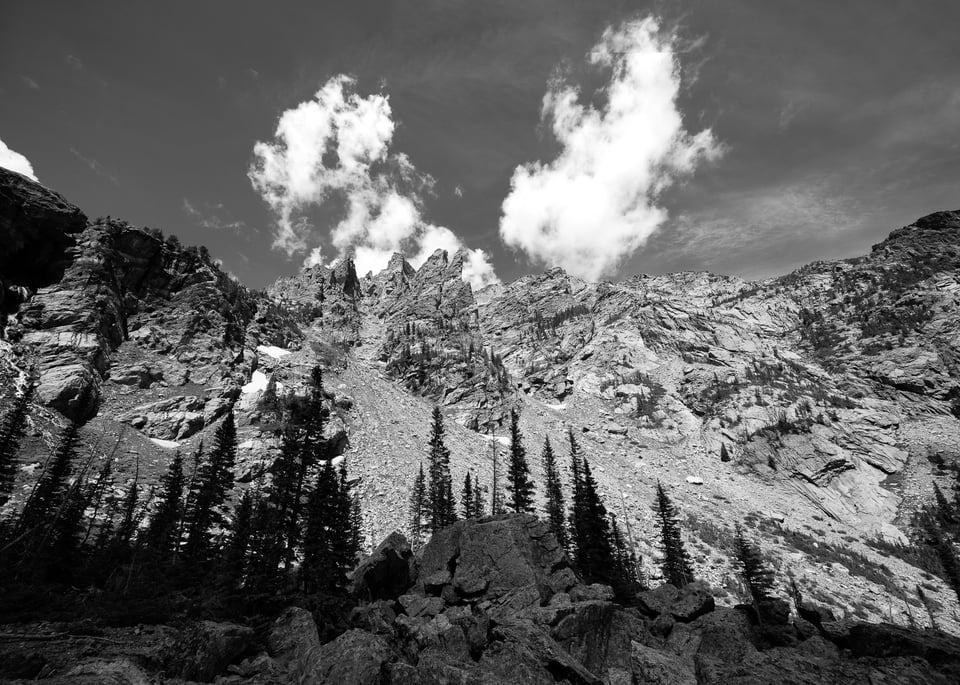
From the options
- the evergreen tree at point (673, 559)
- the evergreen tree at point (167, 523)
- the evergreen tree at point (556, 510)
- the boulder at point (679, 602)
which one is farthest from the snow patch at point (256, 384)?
the boulder at point (679, 602)

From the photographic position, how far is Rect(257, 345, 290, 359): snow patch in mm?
106938

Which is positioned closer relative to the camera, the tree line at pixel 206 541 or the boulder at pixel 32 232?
the tree line at pixel 206 541

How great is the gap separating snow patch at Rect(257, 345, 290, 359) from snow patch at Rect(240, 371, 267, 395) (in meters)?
12.4

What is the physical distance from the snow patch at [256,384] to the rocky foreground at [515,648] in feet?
240

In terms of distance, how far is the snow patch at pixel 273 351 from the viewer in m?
107

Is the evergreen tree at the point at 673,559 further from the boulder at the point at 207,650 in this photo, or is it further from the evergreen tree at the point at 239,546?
the boulder at the point at 207,650

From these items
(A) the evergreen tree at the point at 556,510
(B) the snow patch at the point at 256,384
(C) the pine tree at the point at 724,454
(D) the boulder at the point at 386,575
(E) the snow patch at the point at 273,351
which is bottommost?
(D) the boulder at the point at 386,575

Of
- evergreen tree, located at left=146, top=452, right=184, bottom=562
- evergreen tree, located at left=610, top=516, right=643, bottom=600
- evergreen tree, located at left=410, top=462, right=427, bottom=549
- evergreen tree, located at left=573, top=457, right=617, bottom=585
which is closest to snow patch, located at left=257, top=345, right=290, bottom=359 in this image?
evergreen tree, located at left=410, top=462, right=427, bottom=549

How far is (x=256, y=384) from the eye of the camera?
89.3m

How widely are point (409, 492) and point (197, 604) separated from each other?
48.7m

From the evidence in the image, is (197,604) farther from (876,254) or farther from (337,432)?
(876,254)

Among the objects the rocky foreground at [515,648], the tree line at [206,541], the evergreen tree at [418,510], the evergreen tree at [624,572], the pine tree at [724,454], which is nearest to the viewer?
the rocky foreground at [515,648]

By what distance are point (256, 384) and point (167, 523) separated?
2048 inches

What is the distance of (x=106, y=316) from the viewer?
82625mm
